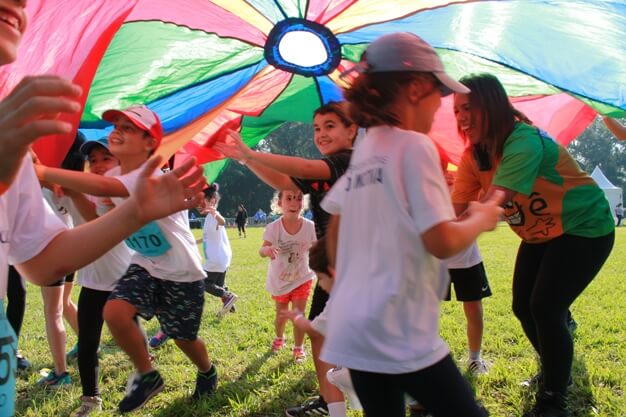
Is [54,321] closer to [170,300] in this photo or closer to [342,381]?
[170,300]

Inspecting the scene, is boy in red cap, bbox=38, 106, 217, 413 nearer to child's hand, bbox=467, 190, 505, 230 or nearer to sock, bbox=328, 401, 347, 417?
sock, bbox=328, 401, 347, 417

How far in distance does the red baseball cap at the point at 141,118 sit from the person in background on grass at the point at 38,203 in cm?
176

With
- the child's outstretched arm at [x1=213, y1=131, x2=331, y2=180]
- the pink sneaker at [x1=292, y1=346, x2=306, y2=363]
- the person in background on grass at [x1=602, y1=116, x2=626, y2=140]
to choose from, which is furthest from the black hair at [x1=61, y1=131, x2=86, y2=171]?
the person in background on grass at [x1=602, y1=116, x2=626, y2=140]

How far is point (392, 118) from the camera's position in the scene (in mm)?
1829

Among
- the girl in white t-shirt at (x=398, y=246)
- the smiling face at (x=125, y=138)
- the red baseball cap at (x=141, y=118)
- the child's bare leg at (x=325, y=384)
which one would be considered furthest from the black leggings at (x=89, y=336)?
the girl in white t-shirt at (x=398, y=246)

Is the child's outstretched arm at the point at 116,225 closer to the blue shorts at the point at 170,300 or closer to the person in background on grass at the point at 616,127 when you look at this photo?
the blue shorts at the point at 170,300

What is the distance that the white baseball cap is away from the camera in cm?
182

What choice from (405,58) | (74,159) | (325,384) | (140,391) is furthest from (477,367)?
(74,159)

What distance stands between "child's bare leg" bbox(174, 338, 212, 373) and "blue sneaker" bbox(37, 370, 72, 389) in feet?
3.29

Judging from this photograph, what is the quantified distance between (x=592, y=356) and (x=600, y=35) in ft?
7.33

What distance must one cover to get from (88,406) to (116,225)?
2446mm

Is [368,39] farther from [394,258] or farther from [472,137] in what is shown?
[394,258]

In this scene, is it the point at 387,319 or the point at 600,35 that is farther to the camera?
the point at 600,35

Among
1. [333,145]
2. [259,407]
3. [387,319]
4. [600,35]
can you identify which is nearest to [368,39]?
[333,145]
